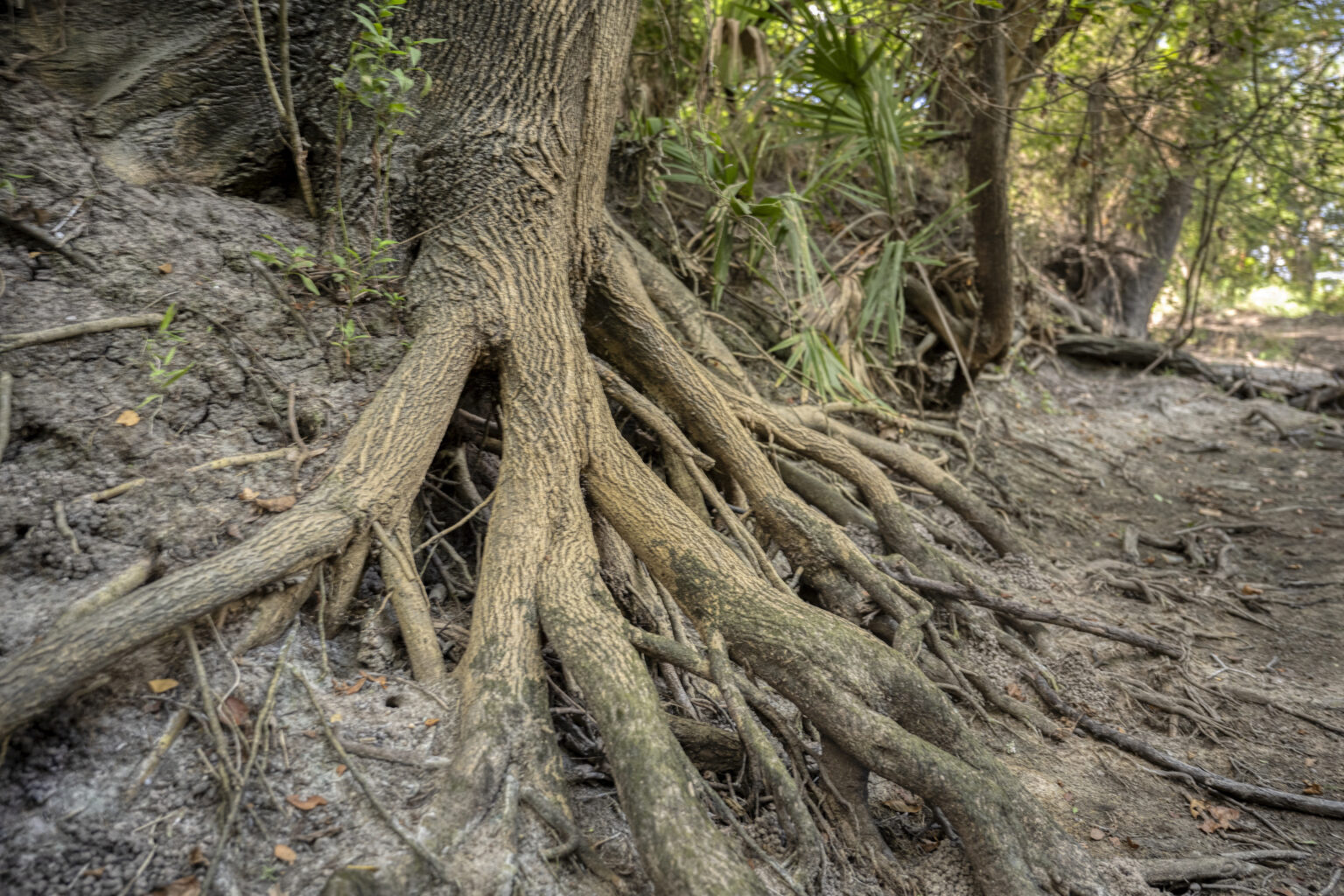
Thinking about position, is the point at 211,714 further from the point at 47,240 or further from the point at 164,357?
the point at 47,240

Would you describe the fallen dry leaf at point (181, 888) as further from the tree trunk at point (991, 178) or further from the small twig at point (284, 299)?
the tree trunk at point (991, 178)

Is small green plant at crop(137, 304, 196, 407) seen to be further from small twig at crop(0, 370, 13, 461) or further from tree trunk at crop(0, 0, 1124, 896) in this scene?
tree trunk at crop(0, 0, 1124, 896)

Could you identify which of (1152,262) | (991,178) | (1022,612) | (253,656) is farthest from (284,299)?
(1152,262)

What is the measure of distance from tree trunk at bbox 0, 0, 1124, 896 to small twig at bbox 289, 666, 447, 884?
0.02m

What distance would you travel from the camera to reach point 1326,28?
5.03 meters

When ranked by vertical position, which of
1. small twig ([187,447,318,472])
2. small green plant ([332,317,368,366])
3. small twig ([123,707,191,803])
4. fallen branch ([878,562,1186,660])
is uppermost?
small green plant ([332,317,368,366])

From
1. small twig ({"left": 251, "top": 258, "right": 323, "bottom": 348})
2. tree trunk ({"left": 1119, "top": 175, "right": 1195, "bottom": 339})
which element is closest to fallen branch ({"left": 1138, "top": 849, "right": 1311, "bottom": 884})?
small twig ({"left": 251, "top": 258, "right": 323, "bottom": 348})

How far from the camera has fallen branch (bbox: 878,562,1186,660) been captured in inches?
112

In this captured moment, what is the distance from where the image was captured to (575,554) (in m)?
2.32

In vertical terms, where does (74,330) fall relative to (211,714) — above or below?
above

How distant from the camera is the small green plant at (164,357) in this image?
7.09 ft

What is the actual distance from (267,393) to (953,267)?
443 centimetres

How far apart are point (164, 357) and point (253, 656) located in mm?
953

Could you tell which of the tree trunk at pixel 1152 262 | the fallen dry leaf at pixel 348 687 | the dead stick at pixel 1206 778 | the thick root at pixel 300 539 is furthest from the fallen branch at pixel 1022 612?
the tree trunk at pixel 1152 262
